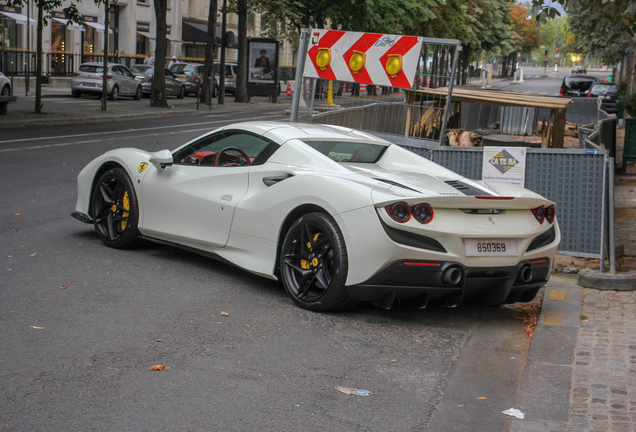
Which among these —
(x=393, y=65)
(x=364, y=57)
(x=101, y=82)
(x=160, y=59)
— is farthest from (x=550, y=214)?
(x=101, y=82)

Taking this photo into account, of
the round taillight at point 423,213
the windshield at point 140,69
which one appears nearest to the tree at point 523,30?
the windshield at point 140,69

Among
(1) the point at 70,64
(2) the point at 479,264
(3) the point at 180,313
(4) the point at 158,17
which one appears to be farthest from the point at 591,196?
(1) the point at 70,64

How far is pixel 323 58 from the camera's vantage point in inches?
403

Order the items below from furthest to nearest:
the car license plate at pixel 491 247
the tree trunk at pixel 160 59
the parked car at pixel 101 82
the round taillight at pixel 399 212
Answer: the parked car at pixel 101 82 → the tree trunk at pixel 160 59 → the car license plate at pixel 491 247 → the round taillight at pixel 399 212

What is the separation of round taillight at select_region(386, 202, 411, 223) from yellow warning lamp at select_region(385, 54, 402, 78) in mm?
4860

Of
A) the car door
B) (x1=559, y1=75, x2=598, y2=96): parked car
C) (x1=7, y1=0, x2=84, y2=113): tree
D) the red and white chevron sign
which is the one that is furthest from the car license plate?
(x1=559, y1=75, x2=598, y2=96): parked car

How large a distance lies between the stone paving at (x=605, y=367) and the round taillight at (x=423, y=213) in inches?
49.5

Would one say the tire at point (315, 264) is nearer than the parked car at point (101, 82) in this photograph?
Yes

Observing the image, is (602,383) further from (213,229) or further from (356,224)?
(213,229)

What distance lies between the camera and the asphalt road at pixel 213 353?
3.68m

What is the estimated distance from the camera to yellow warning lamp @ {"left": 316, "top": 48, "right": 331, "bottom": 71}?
10.2 m

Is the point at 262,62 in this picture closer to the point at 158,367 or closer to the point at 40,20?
the point at 40,20

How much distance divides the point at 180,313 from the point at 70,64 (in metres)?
40.2

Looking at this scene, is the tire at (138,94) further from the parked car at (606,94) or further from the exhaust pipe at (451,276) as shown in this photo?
the exhaust pipe at (451,276)
